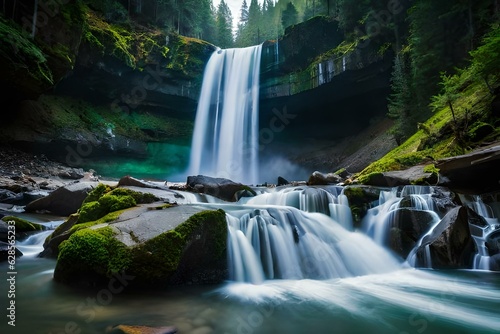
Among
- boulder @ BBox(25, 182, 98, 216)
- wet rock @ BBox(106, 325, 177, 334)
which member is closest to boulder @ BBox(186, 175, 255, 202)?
boulder @ BBox(25, 182, 98, 216)

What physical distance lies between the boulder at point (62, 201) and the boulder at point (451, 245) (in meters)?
11.0

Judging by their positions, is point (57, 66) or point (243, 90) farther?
point (243, 90)

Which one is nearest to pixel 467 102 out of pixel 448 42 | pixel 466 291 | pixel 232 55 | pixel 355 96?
pixel 448 42

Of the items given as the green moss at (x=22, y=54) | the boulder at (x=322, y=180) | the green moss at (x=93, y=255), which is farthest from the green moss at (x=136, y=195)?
the green moss at (x=22, y=54)

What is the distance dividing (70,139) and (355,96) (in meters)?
23.3

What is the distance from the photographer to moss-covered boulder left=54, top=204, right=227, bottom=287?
4.01 meters

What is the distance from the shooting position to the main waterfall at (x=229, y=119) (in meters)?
29.4

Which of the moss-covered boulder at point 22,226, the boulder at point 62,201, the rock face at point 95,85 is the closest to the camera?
the moss-covered boulder at point 22,226

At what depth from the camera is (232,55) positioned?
Answer: 31438mm

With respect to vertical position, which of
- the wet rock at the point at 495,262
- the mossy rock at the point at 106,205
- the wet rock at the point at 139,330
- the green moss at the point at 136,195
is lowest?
the wet rock at the point at 139,330

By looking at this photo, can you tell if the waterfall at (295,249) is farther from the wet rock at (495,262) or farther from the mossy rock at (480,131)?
the mossy rock at (480,131)

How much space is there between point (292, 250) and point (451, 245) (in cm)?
310

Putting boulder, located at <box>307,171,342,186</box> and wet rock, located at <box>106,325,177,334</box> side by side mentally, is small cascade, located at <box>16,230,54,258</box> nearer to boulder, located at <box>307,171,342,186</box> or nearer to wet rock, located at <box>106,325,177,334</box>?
wet rock, located at <box>106,325,177,334</box>

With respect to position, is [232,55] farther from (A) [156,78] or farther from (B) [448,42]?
(B) [448,42]
